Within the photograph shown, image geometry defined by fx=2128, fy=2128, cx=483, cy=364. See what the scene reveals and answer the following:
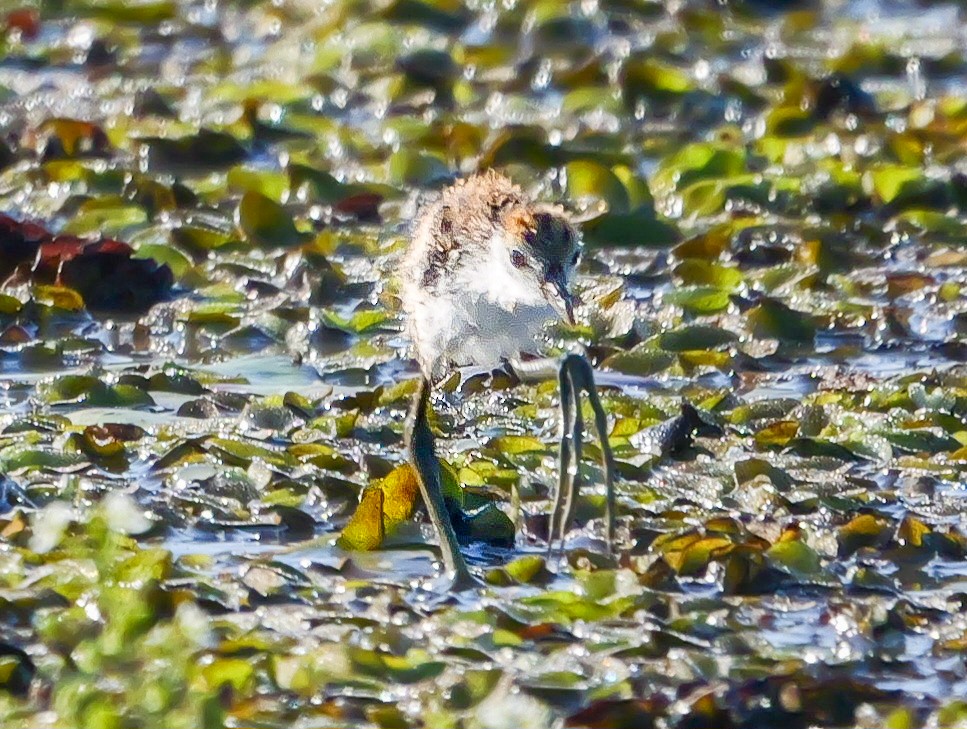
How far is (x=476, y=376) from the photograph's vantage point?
736cm

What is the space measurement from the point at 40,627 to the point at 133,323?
3054 millimetres

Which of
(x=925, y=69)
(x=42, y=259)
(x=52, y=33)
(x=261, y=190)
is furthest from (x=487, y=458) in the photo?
(x=52, y=33)

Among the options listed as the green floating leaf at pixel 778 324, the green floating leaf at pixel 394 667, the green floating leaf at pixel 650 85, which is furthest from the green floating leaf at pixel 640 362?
Result: the green floating leaf at pixel 650 85

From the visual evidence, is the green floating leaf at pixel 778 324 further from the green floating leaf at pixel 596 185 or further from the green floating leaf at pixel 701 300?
the green floating leaf at pixel 596 185

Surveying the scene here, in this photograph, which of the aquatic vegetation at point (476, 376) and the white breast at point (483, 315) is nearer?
the aquatic vegetation at point (476, 376)

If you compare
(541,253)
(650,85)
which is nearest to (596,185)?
(650,85)

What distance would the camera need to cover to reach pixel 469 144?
9.82m

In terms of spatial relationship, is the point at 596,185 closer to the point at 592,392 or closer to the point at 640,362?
the point at 640,362

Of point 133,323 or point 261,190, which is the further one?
point 261,190

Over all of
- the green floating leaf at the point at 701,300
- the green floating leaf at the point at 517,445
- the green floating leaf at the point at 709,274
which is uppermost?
the green floating leaf at the point at 709,274

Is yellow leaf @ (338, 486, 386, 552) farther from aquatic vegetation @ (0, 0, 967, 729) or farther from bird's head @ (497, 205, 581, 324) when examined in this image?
bird's head @ (497, 205, 581, 324)

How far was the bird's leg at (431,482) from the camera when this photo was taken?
575 cm

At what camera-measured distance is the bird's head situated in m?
5.77

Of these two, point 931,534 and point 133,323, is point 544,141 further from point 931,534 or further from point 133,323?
point 931,534
